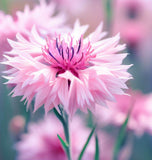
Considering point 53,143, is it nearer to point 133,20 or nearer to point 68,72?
point 68,72

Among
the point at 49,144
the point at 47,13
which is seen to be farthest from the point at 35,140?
the point at 47,13

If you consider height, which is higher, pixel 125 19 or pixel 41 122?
pixel 125 19

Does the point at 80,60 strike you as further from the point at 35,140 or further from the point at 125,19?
the point at 125,19

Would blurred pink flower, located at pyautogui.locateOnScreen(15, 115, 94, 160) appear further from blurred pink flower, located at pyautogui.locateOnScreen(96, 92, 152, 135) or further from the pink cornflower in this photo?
the pink cornflower

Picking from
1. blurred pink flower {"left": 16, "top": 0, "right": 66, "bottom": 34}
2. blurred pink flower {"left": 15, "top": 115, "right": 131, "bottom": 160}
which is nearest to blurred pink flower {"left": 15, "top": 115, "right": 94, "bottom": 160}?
blurred pink flower {"left": 15, "top": 115, "right": 131, "bottom": 160}

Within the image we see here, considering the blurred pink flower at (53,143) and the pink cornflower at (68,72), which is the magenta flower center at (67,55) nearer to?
the pink cornflower at (68,72)

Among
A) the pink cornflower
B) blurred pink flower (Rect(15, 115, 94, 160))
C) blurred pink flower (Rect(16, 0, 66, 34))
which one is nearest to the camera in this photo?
the pink cornflower

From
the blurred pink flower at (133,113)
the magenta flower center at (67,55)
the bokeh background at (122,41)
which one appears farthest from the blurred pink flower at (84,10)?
the magenta flower center at (67,55)
